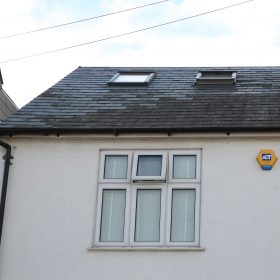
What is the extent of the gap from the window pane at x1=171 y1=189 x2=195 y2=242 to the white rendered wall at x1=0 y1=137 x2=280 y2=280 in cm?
22

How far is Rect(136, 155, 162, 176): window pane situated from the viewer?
11.4m

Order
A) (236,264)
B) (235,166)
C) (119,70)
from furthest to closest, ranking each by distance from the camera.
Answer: (119,70) < (235,166) < (236,264)

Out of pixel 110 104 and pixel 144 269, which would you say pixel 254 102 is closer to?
pixel 110 104

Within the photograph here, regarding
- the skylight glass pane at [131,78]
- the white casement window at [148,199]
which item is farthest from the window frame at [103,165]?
the skylight glass pane at [131,78]

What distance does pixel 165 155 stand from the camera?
1142cm

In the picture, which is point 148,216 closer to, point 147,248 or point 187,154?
point 147,248

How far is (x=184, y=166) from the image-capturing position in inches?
448

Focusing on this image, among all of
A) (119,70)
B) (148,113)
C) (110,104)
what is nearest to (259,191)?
(148,113)

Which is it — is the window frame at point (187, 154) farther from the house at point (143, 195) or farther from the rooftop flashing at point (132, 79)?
the rooftop flashing at point (132, 79)

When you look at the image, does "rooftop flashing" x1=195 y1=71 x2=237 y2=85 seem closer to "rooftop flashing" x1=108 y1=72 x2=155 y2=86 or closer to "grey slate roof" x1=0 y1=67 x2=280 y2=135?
"grey slate roof" x1=0 y1=67 x2=280 y2=135

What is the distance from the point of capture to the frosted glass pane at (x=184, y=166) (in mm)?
11289

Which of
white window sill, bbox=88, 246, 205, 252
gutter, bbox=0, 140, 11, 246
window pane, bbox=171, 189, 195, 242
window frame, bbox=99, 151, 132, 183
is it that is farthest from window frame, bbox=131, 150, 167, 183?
gutter, bbox=0, 140, 11, 246

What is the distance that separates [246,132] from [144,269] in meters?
2.76

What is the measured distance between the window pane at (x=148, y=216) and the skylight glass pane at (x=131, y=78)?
3.87 m
